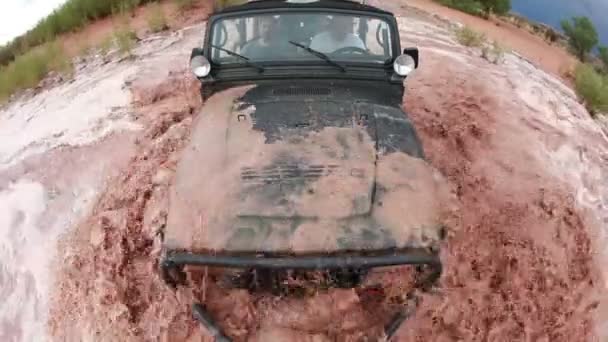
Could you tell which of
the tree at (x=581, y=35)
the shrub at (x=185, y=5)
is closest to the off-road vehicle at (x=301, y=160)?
the shrub at (x=185, y=5)

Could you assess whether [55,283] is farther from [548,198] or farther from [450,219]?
[548,198]

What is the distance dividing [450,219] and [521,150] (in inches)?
116

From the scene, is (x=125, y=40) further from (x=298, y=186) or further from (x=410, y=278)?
(x=410, y=278)

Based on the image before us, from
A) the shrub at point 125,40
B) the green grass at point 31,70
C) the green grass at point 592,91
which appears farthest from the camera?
the shrub at point 125,40

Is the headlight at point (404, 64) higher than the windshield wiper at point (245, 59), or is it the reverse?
the windshield wiper at point (245, 59)

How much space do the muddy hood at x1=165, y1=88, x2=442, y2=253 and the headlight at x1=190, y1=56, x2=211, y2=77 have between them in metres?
0.41

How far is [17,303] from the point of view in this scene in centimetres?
593

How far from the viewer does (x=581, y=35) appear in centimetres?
1284

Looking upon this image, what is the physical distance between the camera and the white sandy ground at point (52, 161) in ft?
19.7

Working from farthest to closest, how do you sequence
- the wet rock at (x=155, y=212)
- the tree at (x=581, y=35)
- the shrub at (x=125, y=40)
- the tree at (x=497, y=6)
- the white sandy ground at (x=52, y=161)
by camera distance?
the tree at (x=497, y=6) → the tree at (x=581, y=35) → the shrub at (x=125, y=40) → the white sandy ground at (x=52, y=161) → the wet rock at (x=155, y=212)

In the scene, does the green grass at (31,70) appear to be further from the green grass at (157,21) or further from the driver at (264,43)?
the driver at (264,43)

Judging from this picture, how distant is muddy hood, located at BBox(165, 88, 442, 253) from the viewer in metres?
3.83

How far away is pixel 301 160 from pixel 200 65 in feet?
3.98

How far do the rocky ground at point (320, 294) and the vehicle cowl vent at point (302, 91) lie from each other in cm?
70
